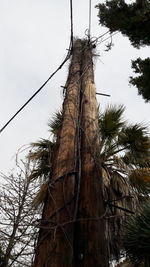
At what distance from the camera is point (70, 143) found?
268 cm

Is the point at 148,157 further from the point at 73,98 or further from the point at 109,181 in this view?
the point at 73,98

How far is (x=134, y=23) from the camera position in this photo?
19.7 feet

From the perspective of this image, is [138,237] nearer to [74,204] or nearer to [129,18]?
[74,204]

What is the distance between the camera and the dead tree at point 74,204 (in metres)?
1.78

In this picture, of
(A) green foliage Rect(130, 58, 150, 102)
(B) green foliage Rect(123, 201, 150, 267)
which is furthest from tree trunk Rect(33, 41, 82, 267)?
(A) green foliage Rect(130, 58, 150, 102)

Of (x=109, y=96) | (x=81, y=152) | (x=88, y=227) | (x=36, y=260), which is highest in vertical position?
(x=109, y=96)

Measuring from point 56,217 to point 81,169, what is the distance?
2.01 ft

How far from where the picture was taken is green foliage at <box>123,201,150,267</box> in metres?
2.69

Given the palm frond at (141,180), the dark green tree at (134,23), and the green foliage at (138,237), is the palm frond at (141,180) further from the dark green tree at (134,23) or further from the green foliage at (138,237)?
the dark green tree at (134,23)

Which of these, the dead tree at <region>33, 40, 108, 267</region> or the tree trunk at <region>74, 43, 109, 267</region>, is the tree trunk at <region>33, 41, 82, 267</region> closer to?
A: the dead tree at <region>33, 40, 108, 267</region>

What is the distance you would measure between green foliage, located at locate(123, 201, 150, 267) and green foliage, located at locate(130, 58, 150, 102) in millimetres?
3090

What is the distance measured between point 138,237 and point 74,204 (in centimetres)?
106

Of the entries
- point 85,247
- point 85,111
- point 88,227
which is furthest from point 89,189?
point 85,111

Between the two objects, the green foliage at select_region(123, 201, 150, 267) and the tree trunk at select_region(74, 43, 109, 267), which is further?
the green foliage at select_region(123, 201, 150, 267)
